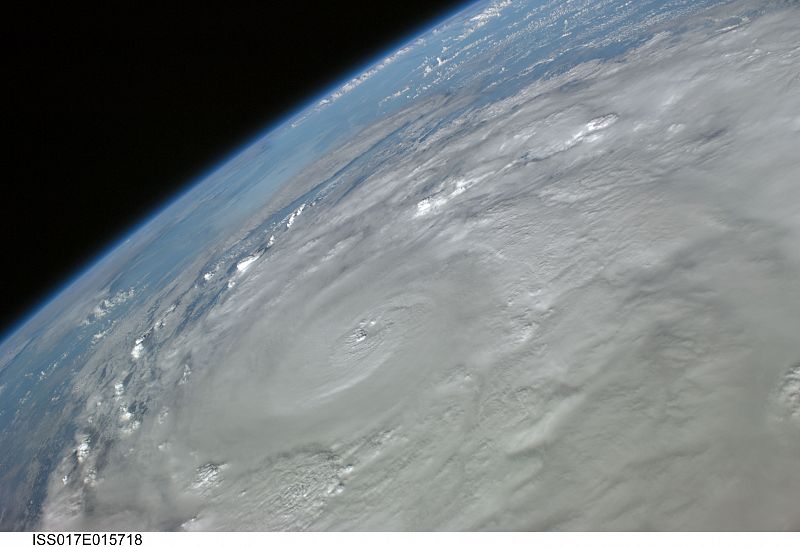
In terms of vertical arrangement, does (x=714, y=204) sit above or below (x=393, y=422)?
above

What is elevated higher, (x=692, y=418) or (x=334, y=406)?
(x=334, y=406)

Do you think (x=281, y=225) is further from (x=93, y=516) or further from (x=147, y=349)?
(x=93, y=516)

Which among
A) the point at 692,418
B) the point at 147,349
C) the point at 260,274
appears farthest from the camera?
the point at 260,274

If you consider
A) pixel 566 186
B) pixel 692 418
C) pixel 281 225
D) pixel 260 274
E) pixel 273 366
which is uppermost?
pixel 281 225

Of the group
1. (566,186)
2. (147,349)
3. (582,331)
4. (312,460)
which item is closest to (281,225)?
(147,349)

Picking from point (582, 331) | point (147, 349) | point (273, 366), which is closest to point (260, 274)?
point (147, 349)

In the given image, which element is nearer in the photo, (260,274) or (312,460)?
(312,460)

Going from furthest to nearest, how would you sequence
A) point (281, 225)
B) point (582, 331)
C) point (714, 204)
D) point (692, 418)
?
1. point (281, 225)
2. point (714, 204)
3. point (582, 331)
4. point (692, 418)

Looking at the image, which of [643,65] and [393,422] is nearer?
[393,422]

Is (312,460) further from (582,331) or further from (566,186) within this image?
(566,186)
